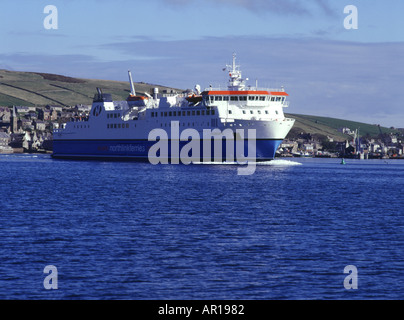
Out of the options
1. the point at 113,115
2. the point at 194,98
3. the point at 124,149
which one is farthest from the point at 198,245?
the point at 113,115

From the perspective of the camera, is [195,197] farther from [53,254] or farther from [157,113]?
[157,113]

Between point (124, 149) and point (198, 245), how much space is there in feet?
279

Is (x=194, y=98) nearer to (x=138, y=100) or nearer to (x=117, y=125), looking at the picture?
(x=138, y=100)

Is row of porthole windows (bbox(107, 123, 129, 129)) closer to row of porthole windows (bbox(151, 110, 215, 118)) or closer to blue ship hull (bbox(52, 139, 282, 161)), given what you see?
blue ship hull (bbox(52, 139, 282, 161))

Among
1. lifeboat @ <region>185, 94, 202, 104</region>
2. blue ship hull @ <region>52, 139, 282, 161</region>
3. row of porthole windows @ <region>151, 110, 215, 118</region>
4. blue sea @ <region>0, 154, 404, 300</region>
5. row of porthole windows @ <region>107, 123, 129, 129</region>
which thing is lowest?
blue sea @ <region>0, 154, 404, 300</region>

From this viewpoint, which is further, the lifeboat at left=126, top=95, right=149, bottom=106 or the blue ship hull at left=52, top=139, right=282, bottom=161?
the lifeboat at left=126, top=95, right=149, bottom=106

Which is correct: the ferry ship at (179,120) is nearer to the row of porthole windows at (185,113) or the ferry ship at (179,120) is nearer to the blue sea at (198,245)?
the row of porthole windows at (185,113)

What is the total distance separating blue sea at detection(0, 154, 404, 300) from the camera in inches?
806

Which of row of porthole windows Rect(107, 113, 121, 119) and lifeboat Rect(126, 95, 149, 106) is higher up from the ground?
lifeboat Rect(126, 95, 149, 106)

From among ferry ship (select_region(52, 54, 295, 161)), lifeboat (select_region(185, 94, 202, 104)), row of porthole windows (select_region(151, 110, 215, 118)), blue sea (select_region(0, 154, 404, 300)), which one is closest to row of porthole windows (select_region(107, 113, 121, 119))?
ferry ship (select_region(52, 54, 295, 161))

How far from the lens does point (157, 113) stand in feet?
346

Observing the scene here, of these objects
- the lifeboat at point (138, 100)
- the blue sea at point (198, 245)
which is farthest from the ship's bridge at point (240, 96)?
the blue sea at point (198, 245)

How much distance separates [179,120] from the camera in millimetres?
99938
